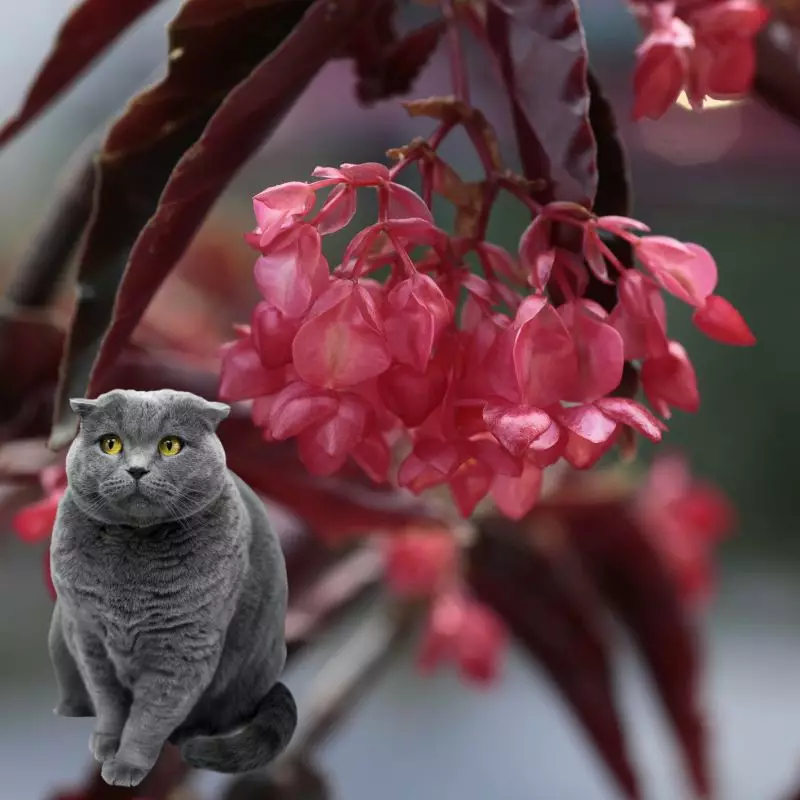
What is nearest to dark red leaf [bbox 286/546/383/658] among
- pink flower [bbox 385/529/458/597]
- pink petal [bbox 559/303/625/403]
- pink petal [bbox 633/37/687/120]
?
pink flower [bbox 385/529/458/597]

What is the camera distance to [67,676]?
0.25 meters

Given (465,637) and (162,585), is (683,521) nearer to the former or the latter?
(465,637)

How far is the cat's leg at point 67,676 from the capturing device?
9.6 inches

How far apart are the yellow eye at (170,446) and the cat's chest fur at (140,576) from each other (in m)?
0.02

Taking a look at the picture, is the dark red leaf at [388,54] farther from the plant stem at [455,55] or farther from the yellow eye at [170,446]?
the yellow eye at [170,446]

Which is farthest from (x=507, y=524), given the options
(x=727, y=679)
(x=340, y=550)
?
(x=727, y=679)

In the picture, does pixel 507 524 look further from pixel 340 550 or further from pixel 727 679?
pixel 727 679

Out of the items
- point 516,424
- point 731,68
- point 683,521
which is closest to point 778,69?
point 731,68

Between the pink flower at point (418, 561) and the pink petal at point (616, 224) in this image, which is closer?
the pink petal at point (616, 224)

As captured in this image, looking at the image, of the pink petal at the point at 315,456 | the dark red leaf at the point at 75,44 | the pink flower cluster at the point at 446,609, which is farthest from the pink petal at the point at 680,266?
the pink flower cluster at the point at 446,609

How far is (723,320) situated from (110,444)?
0.57 ft

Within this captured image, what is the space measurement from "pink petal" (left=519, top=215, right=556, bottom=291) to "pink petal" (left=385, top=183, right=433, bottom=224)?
0.09ft

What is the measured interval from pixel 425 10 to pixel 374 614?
454mm

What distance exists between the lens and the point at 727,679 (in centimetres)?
140
